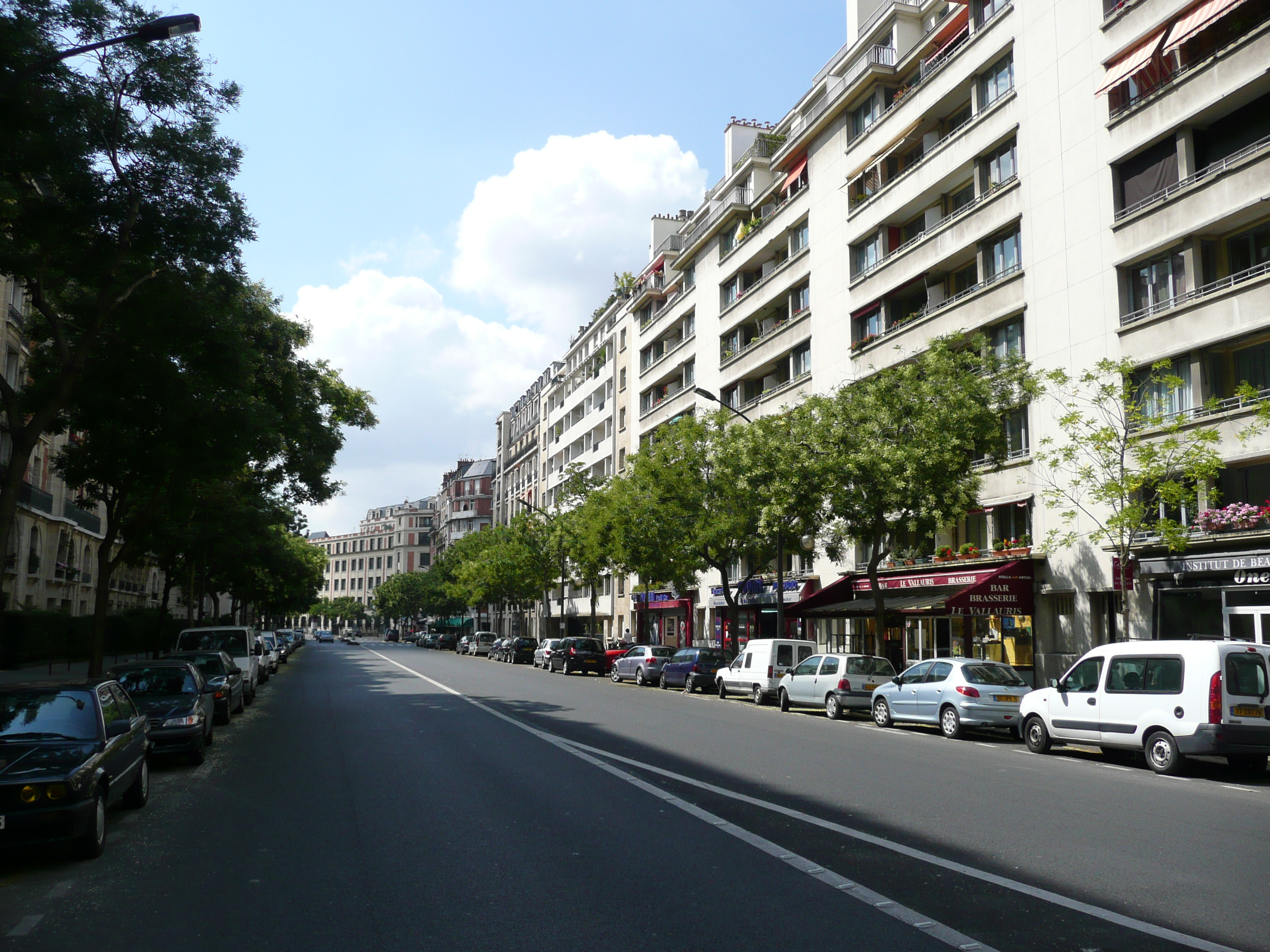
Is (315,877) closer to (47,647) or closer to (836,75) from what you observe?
(47,647)

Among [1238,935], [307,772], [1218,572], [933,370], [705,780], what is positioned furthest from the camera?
[933,370]

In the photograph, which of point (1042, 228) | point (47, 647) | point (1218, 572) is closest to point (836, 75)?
point (1042, 228)

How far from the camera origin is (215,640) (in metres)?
25.6

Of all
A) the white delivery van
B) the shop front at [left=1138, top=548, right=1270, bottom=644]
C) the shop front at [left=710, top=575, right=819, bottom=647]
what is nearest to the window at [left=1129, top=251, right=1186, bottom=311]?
the shop front at [left=1138, top=548, right=1270, bottom=644]

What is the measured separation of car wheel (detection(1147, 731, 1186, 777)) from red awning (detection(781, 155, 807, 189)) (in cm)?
3085

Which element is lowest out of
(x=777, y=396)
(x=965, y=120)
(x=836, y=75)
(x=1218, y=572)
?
(x=1218, y=572)

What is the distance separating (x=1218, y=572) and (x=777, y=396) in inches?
895

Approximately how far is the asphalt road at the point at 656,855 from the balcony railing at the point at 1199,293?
10979 mm

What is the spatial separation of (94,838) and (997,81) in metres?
29.6

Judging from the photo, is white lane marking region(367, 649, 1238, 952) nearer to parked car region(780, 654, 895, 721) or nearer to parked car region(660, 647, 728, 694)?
parked car region(780, 654, 895, 721)

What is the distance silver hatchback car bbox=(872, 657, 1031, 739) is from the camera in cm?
1869

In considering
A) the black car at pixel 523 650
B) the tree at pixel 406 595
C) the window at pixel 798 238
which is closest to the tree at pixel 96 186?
the window at pixel 798 238

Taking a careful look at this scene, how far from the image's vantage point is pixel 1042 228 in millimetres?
26625

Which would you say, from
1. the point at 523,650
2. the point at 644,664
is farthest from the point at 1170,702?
the point at 523,650
